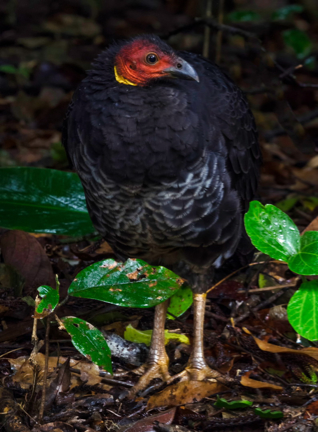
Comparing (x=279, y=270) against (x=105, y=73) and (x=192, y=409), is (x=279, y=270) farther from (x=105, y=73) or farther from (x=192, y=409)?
(x=105, y=73)

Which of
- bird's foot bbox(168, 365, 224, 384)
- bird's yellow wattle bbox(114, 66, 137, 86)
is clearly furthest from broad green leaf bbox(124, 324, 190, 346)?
bird's yellow wattle bbox(114, 66, 137, 86)

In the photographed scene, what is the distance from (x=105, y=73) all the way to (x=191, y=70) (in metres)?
0.47

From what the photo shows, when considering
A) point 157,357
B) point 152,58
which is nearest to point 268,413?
point 157,357

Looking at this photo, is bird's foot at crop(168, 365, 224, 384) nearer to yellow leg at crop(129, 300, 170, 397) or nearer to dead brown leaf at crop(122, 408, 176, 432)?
yellow leg at crop(129, 300, 170, 397)

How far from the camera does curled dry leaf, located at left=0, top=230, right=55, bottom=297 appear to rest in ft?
11.7

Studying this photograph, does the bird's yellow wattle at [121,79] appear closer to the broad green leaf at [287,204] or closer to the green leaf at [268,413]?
the green leaf at [268,413]

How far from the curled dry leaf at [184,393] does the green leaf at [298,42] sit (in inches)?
224

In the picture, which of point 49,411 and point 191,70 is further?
point 191,70

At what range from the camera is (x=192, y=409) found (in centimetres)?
280

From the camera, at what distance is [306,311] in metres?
2.70

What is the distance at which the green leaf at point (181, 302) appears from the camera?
3.71 m

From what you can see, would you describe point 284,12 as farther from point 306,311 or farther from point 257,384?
point 257,384

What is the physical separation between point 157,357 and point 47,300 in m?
1.29

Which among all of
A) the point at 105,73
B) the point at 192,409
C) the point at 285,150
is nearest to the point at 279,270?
the point at 192,409
